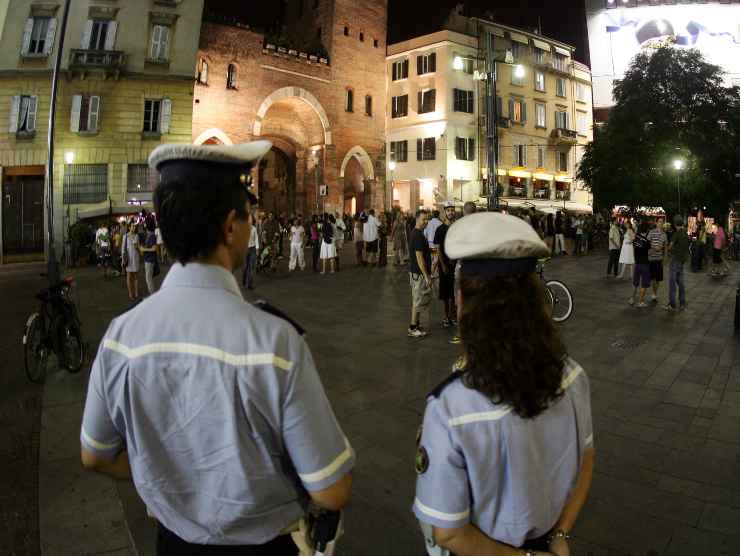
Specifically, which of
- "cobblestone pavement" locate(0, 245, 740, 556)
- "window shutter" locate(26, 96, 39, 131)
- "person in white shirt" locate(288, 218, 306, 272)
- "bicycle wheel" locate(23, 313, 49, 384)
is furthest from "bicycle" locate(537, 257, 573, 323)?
"window shutter" locate(26, 96, 39, 131)

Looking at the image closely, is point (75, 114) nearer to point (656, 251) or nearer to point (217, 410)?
point (656, 251)

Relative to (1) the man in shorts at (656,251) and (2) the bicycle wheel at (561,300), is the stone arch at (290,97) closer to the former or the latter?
(1) the man in shorts at (656,251)

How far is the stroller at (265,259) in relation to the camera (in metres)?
14.9

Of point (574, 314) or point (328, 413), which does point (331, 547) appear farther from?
point (574, 314)

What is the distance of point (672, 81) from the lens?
26.2 metres

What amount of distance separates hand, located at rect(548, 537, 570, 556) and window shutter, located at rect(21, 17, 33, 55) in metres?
29.0

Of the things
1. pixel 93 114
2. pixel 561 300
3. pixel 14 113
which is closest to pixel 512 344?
pixel 561 300

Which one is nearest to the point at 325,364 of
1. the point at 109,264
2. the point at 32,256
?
the point at 109,264

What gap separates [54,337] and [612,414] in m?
5.95

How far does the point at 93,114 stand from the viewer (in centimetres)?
2305

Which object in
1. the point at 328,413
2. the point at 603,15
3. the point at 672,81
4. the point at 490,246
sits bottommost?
the point at 328,413

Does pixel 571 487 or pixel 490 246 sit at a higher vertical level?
pixel 490 246

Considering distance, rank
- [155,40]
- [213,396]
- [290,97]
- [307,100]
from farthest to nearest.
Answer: [307,100]
[290,97]
[155,40]
[213,396]

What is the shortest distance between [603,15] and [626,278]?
3160cm
